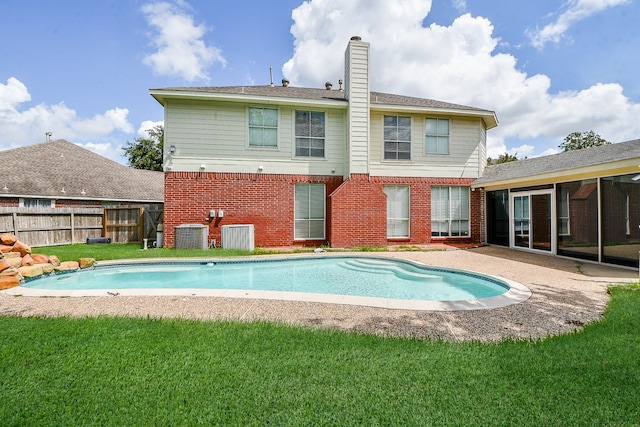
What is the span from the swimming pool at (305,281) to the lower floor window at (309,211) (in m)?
2.42

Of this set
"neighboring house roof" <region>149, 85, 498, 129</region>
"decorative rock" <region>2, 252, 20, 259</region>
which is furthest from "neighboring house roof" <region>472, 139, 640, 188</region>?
"decorative rock" <region>2, 252, 20, 259</region>

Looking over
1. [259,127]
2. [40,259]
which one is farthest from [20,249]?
[259,127]

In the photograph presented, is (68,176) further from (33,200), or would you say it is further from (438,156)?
(438,156)

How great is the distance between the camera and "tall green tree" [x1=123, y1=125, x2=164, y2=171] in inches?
1515

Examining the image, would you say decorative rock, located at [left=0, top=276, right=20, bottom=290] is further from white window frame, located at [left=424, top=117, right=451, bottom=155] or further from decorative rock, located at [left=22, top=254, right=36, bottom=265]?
white window frame, located at [left=424, top=117, right=451, bottom=155]

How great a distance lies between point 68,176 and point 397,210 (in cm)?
1984

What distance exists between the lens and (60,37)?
9773 millimetres

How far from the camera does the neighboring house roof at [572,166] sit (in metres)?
7.50

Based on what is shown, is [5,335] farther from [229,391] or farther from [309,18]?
[309,18]

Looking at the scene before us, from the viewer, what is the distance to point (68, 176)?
1855cm

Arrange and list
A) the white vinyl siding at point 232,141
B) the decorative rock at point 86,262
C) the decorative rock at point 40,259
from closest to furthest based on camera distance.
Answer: the decorative rock at point 40,259 < the decorative rock at point 86,262 < the white vinyl siding at point 232,141

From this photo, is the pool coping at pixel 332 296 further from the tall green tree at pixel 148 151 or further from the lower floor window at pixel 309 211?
the tall green tree at pixel 148 151

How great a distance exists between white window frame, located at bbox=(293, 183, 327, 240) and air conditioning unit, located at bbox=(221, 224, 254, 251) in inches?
77.3

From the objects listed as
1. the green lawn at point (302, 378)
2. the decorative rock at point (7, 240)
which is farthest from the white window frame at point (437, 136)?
the decorative rock at point (7, 240)
